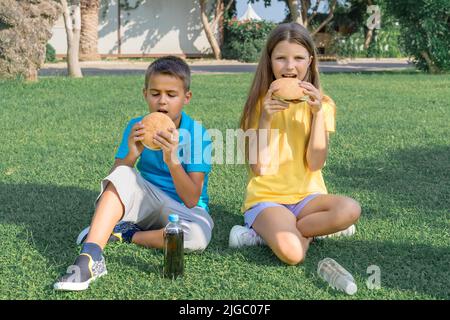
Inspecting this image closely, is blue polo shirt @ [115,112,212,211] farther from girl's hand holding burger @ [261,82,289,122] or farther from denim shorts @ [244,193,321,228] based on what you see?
girl's hand holding burger @ [261,82,289,122]

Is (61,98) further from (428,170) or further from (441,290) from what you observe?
(441,290)

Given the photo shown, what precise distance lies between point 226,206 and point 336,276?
167 centimetres

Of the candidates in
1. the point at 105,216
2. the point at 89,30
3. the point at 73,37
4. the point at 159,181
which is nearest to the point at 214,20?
the point at 89,30

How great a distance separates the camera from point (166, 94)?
3898mm

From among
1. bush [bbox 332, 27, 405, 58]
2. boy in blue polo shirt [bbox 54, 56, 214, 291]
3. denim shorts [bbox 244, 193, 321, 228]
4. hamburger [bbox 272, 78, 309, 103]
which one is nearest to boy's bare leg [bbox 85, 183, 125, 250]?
boy in blue polo shirt [bbox 54, 56, 214, 291]

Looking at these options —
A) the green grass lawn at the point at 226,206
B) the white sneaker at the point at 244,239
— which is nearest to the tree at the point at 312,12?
the green grass lawn at the point at 226,206

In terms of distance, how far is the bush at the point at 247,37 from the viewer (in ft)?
84.3

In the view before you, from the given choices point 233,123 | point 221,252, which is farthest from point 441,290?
point 233,123

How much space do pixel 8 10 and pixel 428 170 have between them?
870 centimetres

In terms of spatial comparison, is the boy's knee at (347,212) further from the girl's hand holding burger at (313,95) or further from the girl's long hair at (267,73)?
the girl's long hair at (267,73)

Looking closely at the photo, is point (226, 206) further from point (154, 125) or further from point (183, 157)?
point (154, 125)

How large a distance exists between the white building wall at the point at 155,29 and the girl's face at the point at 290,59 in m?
23.7

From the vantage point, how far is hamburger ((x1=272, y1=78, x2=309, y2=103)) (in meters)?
3.80

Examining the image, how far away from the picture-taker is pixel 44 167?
241 inches
